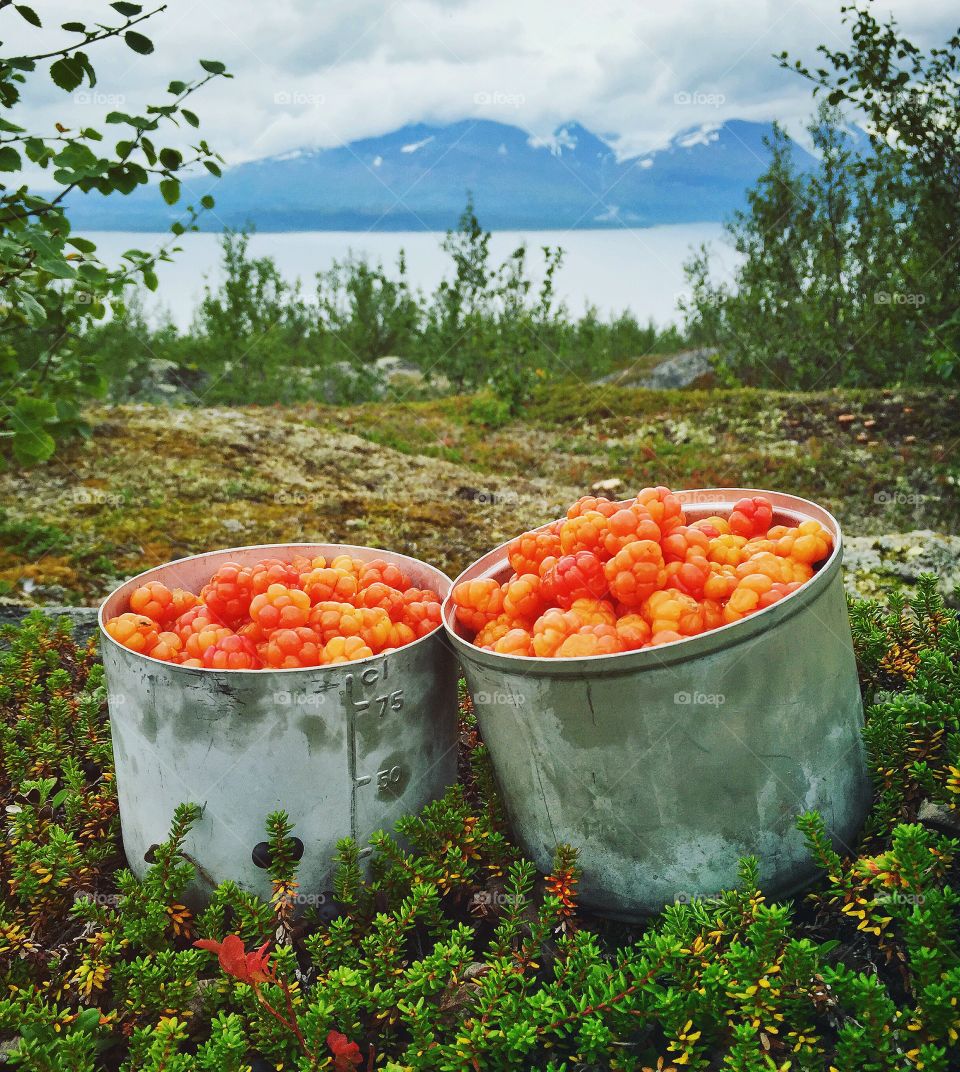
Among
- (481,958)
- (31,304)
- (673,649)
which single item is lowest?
(481,958)

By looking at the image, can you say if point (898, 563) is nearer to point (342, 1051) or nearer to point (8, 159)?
point (342, 1051)

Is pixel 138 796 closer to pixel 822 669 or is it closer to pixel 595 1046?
pixel 595 1046

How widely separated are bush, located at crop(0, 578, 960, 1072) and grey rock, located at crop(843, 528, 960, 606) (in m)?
2.49

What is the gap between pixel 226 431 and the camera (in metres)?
9.87

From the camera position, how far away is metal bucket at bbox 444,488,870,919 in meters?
2.45

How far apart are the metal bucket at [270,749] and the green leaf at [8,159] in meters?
1.60

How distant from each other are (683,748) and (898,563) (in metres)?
3.81

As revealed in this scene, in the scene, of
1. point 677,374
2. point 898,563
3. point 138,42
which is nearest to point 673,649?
point 138,42

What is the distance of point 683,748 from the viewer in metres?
2.48

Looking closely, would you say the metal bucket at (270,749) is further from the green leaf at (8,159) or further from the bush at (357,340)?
the bush at (357,340)

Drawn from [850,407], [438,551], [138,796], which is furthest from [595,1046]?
[850,407]

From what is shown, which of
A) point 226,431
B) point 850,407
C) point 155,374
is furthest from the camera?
point 155,374

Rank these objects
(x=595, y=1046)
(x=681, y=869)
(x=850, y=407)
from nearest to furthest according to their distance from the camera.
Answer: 1. (x=595, y=1046)
2. (x=681, y=869)
3. (x=850, y=407)

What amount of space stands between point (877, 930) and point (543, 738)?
95 centimetres
